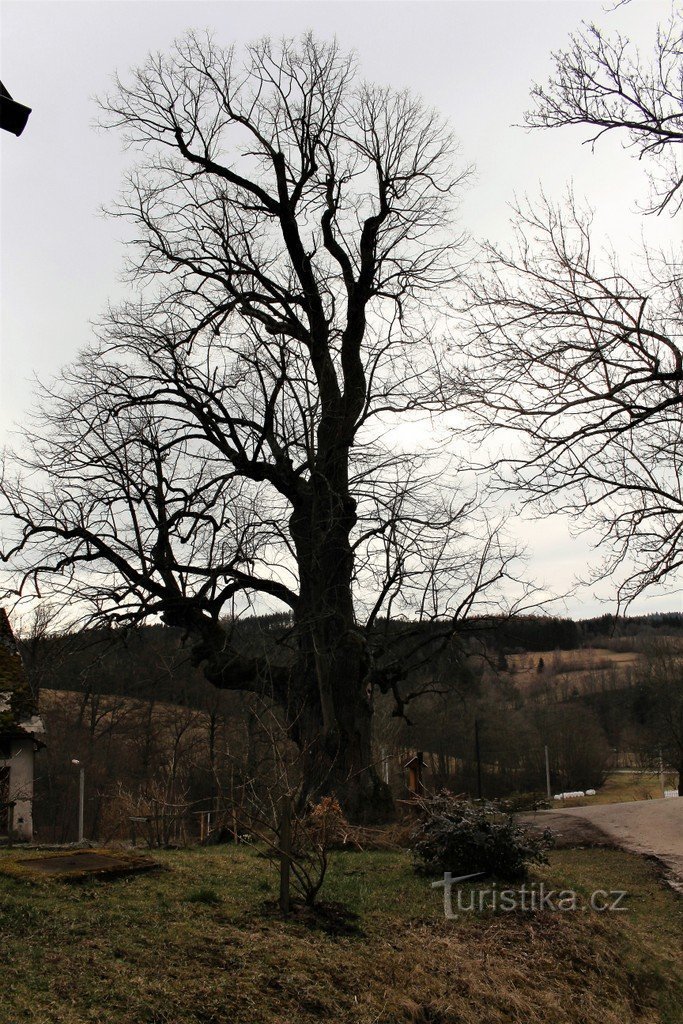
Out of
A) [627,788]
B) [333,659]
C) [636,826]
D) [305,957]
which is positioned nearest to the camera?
[305,957]

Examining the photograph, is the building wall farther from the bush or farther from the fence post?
the fence post

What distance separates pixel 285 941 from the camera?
288 inches

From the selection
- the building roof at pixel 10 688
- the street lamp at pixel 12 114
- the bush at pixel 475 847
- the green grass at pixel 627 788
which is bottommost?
the green grass at pixel 627 788

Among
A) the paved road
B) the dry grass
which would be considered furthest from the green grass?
the paved road

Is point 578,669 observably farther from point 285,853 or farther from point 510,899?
point 285,853

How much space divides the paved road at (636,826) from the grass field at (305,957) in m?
5.55

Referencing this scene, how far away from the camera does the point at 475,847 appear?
10484 millimetres

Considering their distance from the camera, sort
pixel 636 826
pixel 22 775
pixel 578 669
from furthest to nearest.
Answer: pixel 578 669 < pixel 22 775 < pixel 636 826

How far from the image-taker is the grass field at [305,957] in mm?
5934

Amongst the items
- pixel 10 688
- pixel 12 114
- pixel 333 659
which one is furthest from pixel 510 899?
pixel 12 114

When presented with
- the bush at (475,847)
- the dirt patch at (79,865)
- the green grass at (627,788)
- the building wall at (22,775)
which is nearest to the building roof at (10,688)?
the dirt patch at (79,865)

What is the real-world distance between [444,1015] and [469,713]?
162ft

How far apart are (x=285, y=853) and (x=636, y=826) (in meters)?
12.8

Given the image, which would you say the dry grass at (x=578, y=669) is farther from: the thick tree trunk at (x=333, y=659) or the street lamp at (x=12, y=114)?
the street lamp at (x=12, y=114)
